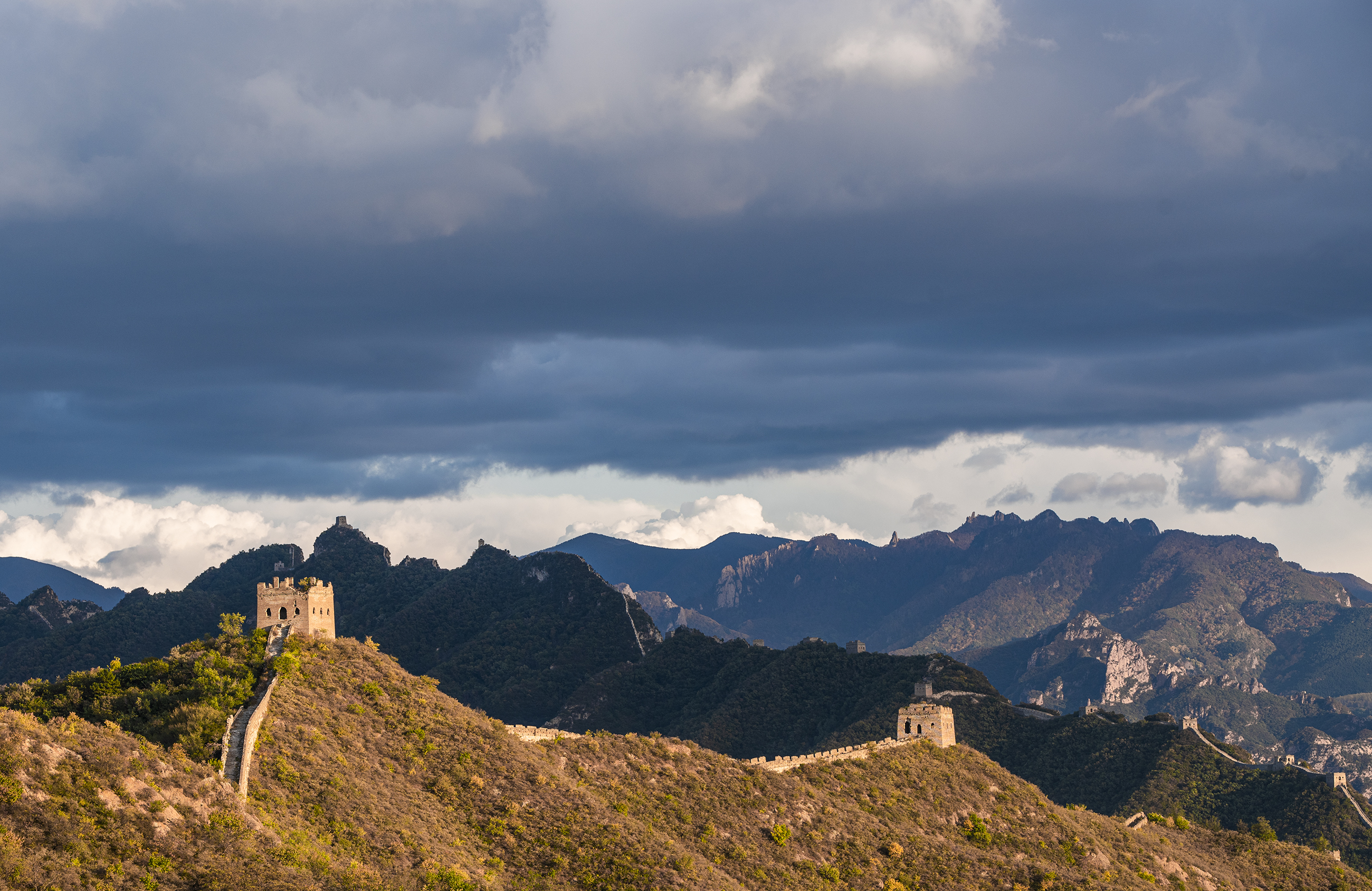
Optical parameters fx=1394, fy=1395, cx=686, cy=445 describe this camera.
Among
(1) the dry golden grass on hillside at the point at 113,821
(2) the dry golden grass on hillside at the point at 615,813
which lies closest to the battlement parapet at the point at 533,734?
(2) the dry golden grass on hillside at the point at 615,813

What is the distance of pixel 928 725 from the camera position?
539ft

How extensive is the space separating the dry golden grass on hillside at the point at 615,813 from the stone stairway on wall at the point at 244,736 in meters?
1.15

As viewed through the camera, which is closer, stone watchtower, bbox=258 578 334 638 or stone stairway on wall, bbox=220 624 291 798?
stone stairway on wall, bbox=220 624 291 798

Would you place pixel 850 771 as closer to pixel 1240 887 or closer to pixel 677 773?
pixel 677 773

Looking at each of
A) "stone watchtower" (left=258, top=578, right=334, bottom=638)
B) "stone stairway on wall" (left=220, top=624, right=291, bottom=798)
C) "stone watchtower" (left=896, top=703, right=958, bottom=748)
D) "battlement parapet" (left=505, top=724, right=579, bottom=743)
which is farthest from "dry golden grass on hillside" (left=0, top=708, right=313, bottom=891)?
"stone watchtower" (left=896, top=703, right=958, bottom=748)

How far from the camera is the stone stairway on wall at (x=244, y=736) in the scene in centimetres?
8506

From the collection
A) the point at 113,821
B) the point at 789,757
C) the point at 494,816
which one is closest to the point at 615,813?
the point at 494,816

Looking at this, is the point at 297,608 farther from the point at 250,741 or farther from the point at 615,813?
the point at 615,813

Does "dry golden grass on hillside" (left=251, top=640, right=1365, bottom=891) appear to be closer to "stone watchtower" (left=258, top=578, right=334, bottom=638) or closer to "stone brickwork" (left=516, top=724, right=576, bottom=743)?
"stone brickwork" (left=516, top=724, right=576, bottom=743)

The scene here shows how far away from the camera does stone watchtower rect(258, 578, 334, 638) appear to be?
118 metres

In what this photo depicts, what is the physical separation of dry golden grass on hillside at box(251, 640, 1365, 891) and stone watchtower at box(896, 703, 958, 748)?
8.25 ft

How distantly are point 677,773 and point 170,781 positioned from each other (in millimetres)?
55315

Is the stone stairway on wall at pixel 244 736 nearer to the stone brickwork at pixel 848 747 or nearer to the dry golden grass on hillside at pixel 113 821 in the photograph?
the dry golden grass on hillside at pixel 113 821

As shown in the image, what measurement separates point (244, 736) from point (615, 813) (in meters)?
31.6
